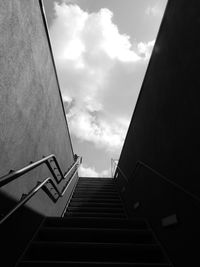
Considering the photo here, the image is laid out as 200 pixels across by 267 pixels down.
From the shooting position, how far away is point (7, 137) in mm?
1542

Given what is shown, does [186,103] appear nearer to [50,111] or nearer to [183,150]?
[183,150]

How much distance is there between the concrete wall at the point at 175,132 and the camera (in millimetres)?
1568

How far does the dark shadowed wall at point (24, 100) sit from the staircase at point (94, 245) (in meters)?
0.19

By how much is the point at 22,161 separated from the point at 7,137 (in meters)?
0.39

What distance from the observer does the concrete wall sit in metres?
1.57

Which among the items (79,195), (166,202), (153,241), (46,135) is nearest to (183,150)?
(166,202)

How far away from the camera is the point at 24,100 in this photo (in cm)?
187

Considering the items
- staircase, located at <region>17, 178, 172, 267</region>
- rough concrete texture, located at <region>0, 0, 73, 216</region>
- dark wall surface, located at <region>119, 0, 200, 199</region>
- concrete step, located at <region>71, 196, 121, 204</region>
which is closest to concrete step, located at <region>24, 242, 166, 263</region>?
staircase, located at <region>17, 178, 172, 267</region>

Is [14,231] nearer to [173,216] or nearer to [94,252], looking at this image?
[94,252]

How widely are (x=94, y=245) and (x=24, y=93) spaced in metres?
1.49

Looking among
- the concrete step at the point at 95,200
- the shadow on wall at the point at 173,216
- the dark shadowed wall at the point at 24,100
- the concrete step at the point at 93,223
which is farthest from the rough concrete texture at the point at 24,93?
the concrete step at the point at 95,200

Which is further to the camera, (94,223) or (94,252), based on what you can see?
(94,223)

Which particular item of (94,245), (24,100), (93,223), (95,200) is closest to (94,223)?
(93,223)

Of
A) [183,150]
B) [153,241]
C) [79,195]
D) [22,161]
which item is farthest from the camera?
[79,195]
